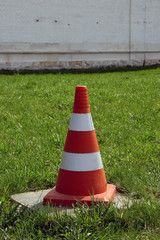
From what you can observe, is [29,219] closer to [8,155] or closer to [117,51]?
[8,155]

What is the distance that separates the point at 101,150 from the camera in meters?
→ 3.69

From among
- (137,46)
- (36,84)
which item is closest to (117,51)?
(137,46)

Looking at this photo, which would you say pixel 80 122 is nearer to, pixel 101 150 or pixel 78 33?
pixel 101 150

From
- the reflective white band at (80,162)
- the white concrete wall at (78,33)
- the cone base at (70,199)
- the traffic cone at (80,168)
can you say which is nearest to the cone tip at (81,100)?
the traffic cone at (80,168)

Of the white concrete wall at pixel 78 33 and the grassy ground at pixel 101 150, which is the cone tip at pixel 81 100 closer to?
the grassy ground at pixel 101 150

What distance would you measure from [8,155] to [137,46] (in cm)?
1587

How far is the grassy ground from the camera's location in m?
2.03

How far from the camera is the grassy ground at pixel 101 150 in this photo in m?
2.03

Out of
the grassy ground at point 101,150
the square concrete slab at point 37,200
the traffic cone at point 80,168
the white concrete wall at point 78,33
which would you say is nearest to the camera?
the grassy ground at point 101,150

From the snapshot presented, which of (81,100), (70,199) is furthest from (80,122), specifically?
(70,199)

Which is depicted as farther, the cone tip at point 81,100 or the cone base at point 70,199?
the cone tip at point 81,100

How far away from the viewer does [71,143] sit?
8.32 ft

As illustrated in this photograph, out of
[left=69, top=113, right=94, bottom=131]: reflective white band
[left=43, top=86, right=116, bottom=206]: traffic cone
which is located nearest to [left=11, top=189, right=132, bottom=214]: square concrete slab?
[left=43, top=86, right=116, bottom=206]: traffic cone

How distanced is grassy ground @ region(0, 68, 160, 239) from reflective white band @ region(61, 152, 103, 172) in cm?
33
